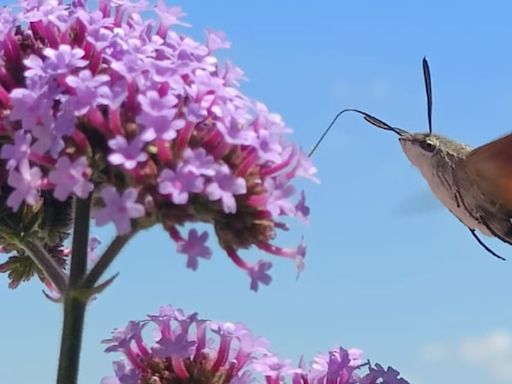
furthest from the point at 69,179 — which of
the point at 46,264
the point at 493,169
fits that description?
the point at 493,169

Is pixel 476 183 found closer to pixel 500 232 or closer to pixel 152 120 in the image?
pixel 500 232

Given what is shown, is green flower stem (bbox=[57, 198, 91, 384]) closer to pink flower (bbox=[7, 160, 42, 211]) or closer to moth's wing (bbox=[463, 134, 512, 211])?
pink flower (bbox=[7, 160, 42, 211])

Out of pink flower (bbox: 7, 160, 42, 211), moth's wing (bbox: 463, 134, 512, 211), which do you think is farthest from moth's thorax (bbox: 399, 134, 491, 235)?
pink flower (bbox: 7, 160, 42, 211)

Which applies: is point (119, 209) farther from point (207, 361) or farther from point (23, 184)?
point (207, 361)

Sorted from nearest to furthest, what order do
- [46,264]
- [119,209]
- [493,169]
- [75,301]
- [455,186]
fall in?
[119,209]
[75,301]
[46,264]
[493,169]
[455,186]

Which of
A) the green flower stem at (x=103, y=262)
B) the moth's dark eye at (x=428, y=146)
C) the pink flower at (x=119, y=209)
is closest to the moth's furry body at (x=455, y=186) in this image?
the moth's dark eye at (x=428, y=146)
